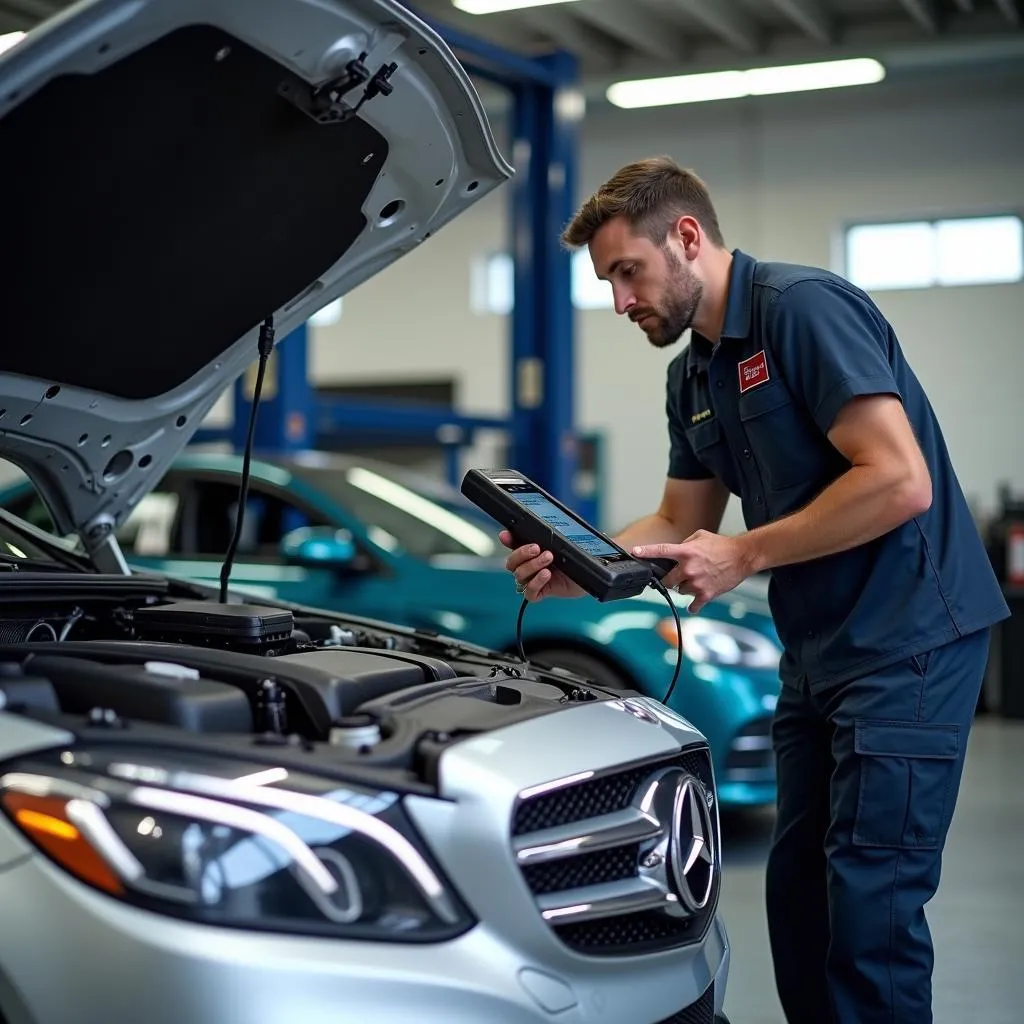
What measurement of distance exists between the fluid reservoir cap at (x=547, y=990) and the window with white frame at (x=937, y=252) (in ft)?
36.6

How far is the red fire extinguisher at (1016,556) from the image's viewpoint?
315 inches

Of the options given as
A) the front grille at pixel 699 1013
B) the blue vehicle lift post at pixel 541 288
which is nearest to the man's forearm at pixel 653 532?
the front grille at pixel 699 1013

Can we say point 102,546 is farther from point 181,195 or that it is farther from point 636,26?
point 636,26

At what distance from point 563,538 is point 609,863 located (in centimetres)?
56

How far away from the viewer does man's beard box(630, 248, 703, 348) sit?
2234 millimetres

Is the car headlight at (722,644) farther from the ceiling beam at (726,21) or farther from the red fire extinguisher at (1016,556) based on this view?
the ceiling beam at (726,21)

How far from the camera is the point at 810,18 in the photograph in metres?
10.4

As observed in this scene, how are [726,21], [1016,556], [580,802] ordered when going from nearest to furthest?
[580,802] → [1016,556] → [726,21]

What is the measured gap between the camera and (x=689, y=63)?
11.6m

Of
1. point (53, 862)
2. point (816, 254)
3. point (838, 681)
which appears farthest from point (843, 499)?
point (816, 254)

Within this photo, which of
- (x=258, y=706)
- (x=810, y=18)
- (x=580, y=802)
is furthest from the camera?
(x=810, y=18)

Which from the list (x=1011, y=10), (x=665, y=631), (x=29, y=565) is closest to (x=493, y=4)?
(x=1011, y=10)

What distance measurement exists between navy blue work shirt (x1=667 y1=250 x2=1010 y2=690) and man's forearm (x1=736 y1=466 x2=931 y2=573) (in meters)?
0.10

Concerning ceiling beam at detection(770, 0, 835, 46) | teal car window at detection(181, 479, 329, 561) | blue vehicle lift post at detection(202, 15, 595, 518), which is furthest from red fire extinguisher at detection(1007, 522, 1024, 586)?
teal car window at detection(181, 479, 329, 561)
